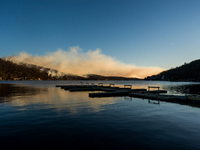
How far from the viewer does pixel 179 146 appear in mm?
9984

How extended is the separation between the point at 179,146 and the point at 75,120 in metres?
10.2

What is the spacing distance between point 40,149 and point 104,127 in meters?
6.18

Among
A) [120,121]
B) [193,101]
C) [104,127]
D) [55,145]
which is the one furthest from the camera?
→ [193,101]

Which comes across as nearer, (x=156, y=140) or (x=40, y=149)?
(x=40, y=149)

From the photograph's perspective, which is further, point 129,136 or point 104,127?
point 104,127

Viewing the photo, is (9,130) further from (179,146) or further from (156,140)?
(179,146)

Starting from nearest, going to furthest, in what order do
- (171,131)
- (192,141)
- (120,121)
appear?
(192,141) → (171,131) → (120,121)

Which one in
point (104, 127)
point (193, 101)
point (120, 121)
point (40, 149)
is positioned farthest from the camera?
point (193, 101)

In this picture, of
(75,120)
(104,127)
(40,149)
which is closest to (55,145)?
(40,149)

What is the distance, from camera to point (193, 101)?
103 feet

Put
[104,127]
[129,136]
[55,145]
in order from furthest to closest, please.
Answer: [104,127] → [129,136] → [55,145]

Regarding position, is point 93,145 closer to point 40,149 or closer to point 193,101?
point 40,149

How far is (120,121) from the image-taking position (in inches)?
637

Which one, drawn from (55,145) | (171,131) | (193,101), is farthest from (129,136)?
(193,101)
